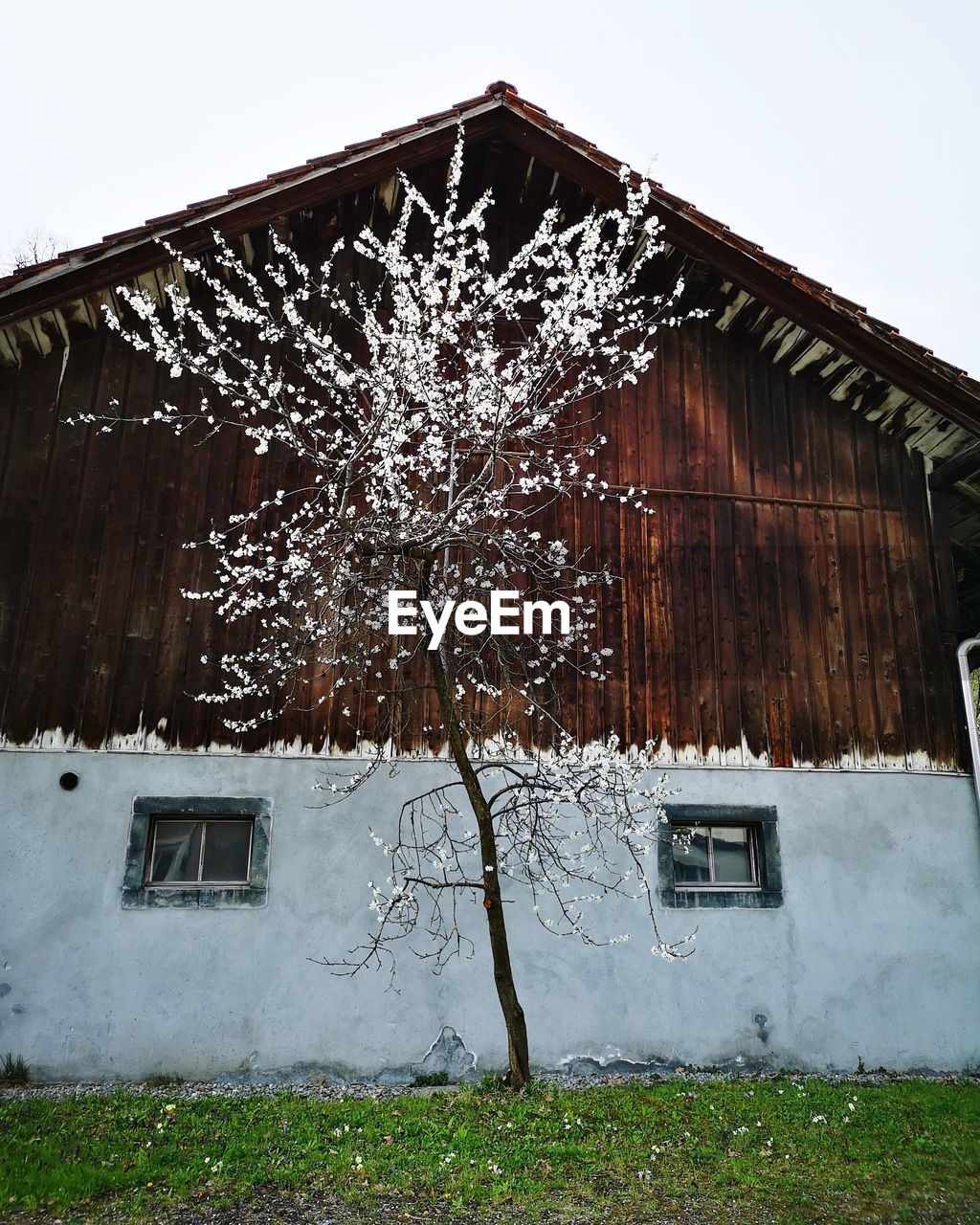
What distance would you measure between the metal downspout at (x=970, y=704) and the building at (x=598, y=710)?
4.4 inches

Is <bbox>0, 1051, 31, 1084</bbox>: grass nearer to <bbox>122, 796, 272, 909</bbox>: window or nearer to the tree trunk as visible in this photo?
<bbox>122, 796, 272, 909</bbox>: window

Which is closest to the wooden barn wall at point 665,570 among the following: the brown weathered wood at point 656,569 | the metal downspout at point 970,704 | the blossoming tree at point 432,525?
the brown weathered wood at point 656,569

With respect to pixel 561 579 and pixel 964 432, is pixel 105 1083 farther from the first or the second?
pixel 964 432

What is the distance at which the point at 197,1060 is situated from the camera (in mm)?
6328

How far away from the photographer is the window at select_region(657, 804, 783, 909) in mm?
7156

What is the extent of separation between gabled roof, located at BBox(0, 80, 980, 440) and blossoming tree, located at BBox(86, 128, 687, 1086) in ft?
0.89

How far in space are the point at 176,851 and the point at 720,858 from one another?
4.30 m

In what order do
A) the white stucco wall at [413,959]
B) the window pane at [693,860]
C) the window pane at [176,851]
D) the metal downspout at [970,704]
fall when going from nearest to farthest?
the white stucco wall at [413,959] < the window pane at [176,851] < the window pane at [693,860] < the metal downspout at [970,704]

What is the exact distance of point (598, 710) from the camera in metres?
7.41

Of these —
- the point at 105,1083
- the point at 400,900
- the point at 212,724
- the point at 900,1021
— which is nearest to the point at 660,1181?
the point at 400,900

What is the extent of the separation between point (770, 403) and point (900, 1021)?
17.6 ft

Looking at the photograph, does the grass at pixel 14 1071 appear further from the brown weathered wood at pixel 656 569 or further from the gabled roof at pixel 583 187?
the gabled roof at pixel 583 187

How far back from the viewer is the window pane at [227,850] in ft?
22.4

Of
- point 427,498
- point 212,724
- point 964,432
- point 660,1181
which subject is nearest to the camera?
point 660,1181
